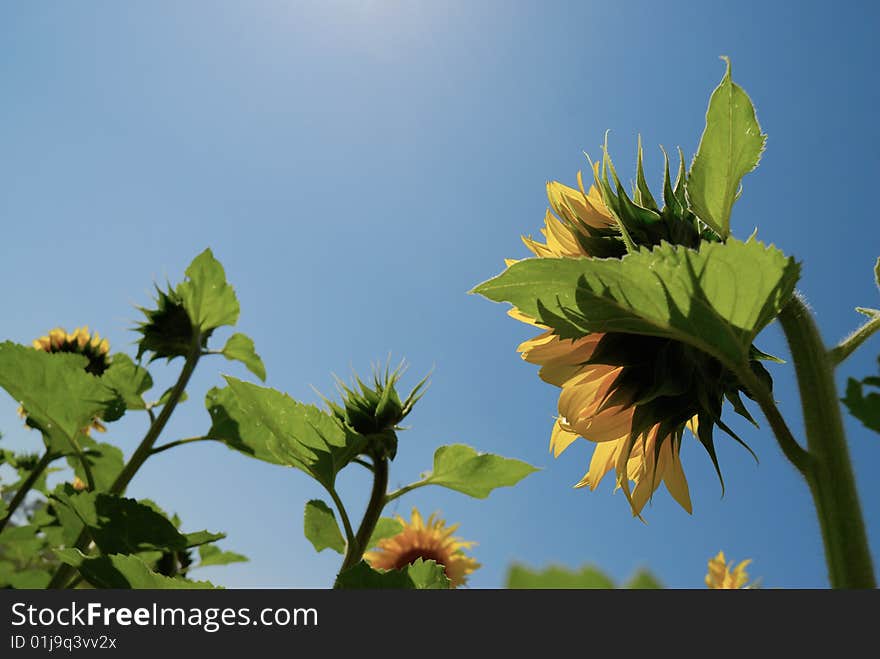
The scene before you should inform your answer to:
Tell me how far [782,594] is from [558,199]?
0.81 m

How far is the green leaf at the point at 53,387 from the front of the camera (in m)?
1.73

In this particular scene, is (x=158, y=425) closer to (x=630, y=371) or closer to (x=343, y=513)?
(x=343, y=513)

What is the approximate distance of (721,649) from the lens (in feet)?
1.30

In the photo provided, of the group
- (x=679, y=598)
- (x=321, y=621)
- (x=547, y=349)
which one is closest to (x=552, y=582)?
(x=679, y=598)

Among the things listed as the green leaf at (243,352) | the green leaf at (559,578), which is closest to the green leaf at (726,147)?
the green leaf at (559,578)

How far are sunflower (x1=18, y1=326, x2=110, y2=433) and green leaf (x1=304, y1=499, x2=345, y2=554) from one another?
7.92 feet

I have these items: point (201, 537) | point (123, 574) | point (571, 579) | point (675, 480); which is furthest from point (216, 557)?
point (571, 579)

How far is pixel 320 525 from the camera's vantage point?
4.63 ft

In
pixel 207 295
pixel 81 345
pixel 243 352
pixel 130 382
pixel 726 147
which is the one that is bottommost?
pixel 726 147

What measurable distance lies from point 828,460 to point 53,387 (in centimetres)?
185

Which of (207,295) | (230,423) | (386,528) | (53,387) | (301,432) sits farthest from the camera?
(207,295)

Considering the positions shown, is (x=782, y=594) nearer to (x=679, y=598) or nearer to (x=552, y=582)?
(x=679, y=598)

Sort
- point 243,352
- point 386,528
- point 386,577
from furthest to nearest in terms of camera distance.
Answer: point 243,352, point 386,528, point 386,577

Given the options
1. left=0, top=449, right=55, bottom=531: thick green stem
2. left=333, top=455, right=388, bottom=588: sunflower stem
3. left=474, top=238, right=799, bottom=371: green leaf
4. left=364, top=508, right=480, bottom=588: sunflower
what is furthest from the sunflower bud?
left=364, top=508, right=480, bottom=588: sunflower
